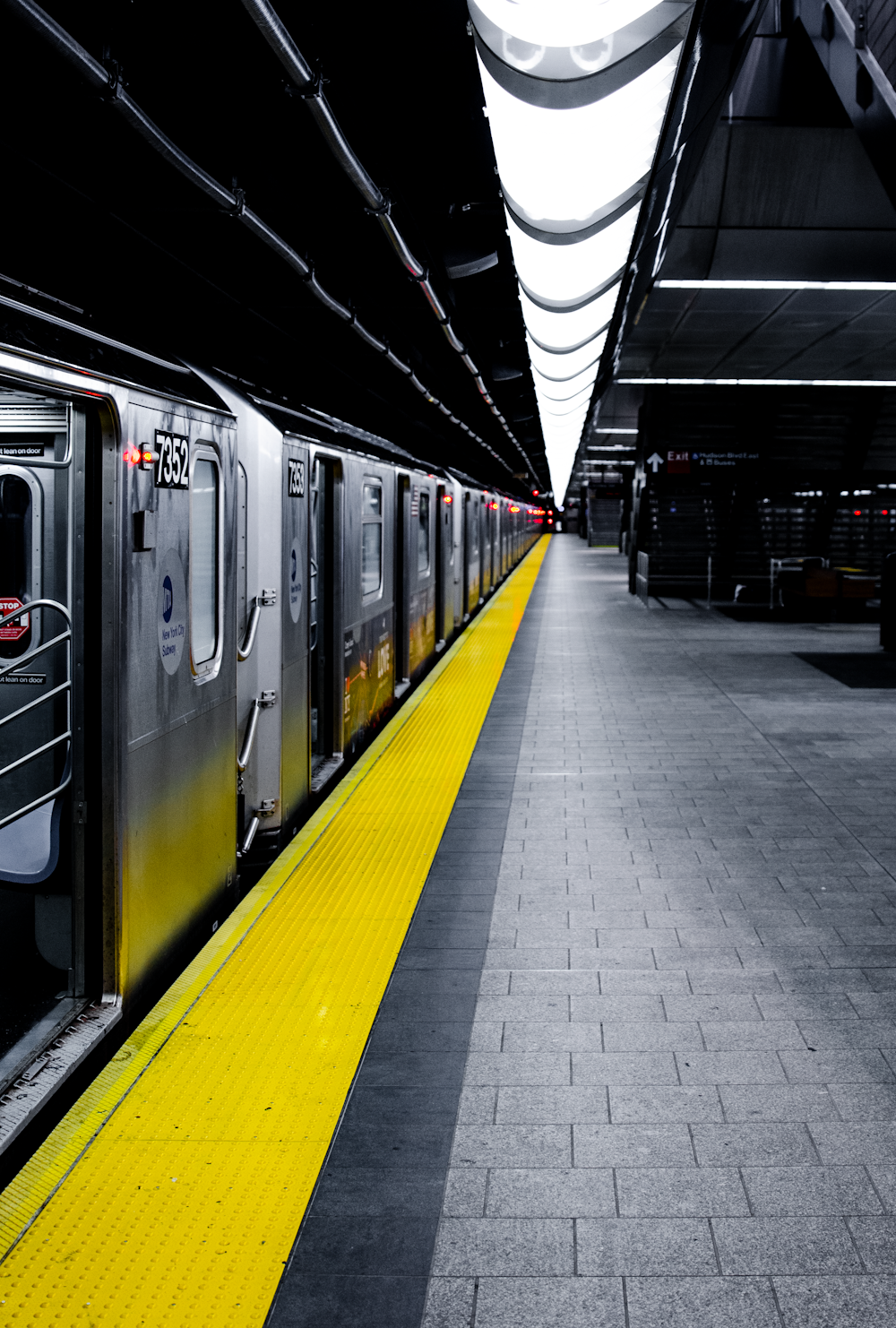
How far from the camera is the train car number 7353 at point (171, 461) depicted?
3467 mm

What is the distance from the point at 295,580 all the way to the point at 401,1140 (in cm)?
319

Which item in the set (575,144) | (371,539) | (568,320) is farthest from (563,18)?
(568,320)

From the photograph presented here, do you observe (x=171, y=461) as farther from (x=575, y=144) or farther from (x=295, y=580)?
(x=575, y=144)

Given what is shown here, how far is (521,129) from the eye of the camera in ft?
18.7

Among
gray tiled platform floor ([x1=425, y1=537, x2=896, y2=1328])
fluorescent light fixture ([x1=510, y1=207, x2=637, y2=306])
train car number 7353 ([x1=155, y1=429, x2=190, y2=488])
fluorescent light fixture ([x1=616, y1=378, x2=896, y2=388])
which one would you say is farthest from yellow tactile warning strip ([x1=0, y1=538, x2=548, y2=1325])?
fluorescent light fixture ([x1=616, y1=378, x2=896, y2=388])

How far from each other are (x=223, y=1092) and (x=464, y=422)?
65.4ft

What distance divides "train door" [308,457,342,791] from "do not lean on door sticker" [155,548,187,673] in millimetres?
2737

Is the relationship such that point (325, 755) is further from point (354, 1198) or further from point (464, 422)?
point (464, 422)

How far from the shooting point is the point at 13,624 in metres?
3.79

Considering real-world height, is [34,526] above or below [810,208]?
below

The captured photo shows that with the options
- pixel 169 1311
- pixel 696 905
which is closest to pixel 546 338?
pixel 696 905

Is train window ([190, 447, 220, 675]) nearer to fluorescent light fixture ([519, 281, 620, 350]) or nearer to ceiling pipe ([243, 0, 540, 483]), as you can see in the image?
ceiling pipe ([243, 0, 540, 483])

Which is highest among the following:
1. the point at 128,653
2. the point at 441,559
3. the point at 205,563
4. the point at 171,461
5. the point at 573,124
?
the point at 573,124

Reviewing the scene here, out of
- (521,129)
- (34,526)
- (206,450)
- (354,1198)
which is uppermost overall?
(521,129)
